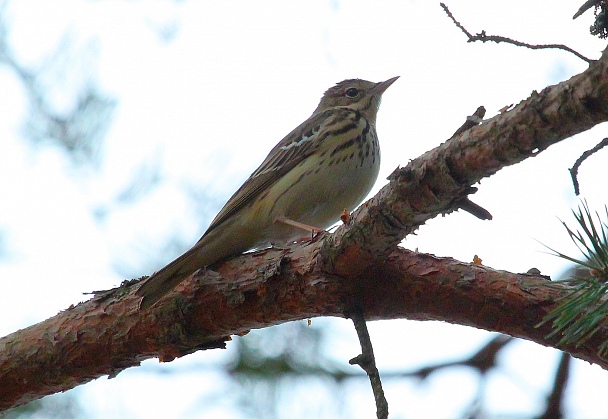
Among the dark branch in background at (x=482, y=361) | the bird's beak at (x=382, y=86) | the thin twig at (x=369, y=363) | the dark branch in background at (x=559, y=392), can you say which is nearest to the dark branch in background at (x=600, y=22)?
the thin twig at (x=369, y=363)

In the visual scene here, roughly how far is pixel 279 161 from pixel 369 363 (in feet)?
9.17

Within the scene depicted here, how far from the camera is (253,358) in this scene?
17.8ft

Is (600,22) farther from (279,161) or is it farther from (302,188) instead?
(279,161)

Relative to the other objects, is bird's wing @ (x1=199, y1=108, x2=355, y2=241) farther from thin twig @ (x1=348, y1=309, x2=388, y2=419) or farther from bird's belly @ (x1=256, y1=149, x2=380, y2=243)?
thin twig @ (x1=348, y1=309, x2=388, y2=419)

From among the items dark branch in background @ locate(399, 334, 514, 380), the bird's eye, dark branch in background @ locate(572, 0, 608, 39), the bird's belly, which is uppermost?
the bird's eye

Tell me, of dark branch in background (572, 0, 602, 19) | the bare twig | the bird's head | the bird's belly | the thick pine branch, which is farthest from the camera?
the bird's head

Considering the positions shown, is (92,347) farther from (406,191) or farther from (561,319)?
(561,319)

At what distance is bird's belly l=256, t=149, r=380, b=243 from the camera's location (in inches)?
197

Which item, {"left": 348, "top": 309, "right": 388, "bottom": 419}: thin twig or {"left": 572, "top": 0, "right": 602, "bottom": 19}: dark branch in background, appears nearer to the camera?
{"left": 572, "top": 0, "right": 602, "bottom": 19}: dark branch in background

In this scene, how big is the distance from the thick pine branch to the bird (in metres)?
0.61

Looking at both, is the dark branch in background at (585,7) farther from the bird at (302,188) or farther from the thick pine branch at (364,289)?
the bird at (302,188)

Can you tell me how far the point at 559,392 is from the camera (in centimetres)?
412

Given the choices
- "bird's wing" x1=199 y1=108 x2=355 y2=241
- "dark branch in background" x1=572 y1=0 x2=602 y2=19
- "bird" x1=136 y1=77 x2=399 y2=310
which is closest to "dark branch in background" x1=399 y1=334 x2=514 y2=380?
"bird" x1=136 y1=77 x2=399 y2=310

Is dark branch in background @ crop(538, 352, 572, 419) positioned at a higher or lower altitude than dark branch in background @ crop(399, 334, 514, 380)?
lower
